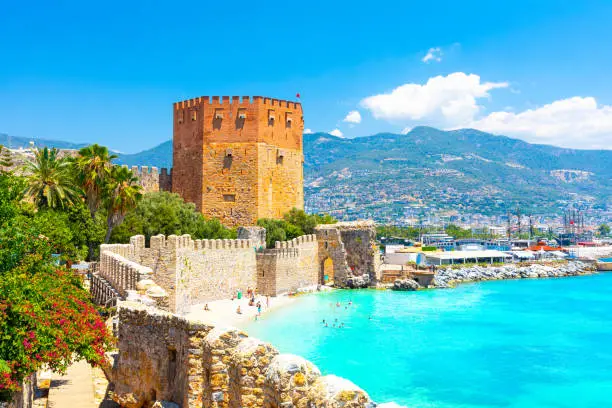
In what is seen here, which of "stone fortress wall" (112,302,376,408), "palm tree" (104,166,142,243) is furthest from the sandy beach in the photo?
"stone fortress wall" (112,302,376,408)

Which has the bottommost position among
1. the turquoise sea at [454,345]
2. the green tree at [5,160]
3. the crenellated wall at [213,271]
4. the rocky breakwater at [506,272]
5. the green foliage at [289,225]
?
the turquoise sea at [454,345]

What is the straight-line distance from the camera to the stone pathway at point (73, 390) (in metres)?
9.09

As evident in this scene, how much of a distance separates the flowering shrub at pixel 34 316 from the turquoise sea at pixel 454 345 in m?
10.0

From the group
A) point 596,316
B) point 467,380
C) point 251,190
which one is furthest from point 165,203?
point 596,316

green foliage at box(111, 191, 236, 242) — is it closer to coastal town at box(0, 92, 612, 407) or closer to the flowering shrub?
coastal town at box(0, 92, 612, 407)

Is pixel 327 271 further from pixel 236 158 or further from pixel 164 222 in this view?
pixel 164 222

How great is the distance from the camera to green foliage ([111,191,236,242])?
26.5 m

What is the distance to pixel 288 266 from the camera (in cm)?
3036

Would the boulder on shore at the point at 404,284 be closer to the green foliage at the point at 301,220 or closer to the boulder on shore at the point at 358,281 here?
the boulder on shore at the point at 358,281

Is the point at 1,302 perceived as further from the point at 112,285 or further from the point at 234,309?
the point at 234,309

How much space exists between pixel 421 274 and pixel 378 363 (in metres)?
18.0

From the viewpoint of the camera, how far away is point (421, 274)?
38.5 m

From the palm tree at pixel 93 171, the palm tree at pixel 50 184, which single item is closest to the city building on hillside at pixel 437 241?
the palm tree at pixel 93 171

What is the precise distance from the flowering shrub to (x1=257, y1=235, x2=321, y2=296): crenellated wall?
58.6 feet
